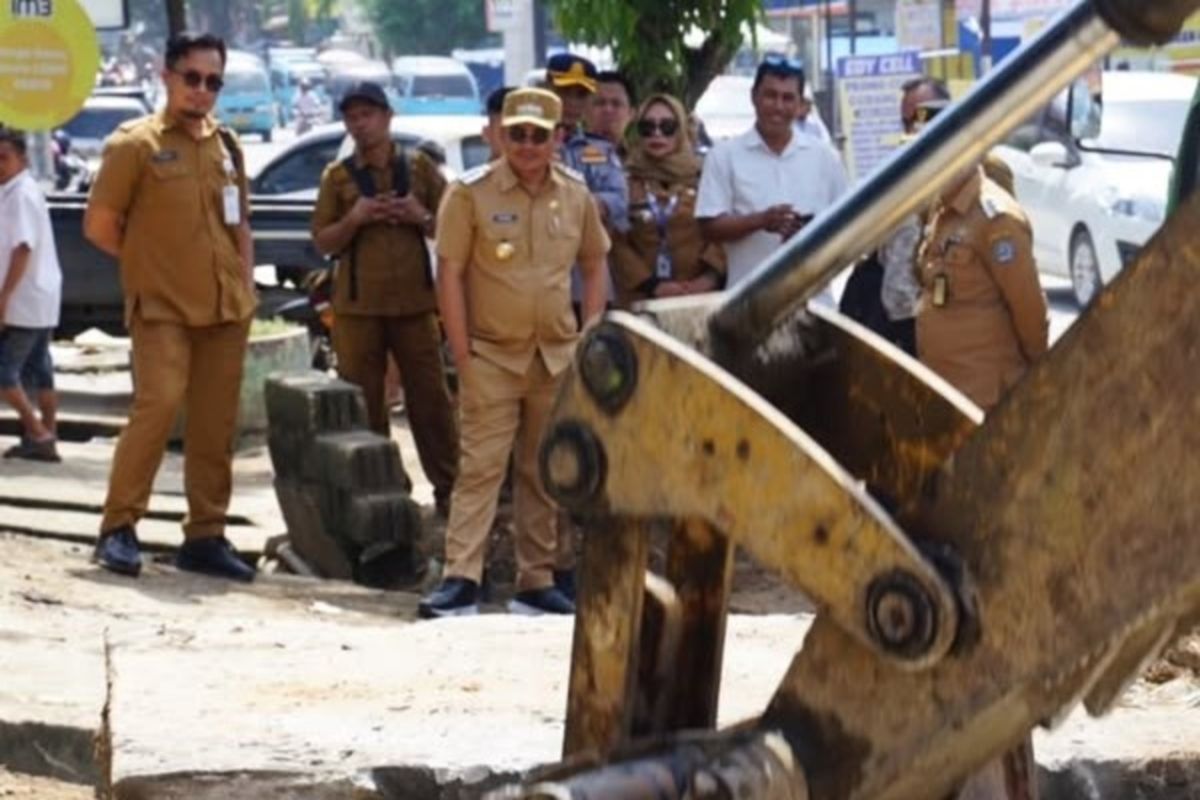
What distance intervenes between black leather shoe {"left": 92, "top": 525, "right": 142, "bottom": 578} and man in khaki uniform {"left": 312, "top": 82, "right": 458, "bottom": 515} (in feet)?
6.29

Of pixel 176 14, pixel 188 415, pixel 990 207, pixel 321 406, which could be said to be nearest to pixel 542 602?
pixel 188 415

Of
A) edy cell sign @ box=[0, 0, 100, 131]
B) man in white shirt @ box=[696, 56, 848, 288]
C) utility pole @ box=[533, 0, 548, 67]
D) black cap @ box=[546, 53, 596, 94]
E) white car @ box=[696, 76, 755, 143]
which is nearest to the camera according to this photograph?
man in white shirt @ box=[696, 56, 848, 288]

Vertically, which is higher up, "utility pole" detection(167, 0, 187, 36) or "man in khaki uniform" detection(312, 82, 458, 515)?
"utility pole" detection(167, 0, 187, 36)

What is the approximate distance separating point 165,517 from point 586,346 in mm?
8634

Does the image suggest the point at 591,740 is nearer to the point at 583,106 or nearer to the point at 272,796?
the point at 272,796

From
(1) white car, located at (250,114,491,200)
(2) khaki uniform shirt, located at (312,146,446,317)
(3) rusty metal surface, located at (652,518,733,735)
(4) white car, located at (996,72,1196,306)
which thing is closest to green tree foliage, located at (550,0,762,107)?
(2) khaki uniform shirt, located at (312,146,446,317)

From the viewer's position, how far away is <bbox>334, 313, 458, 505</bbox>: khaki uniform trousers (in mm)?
12008

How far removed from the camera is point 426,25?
7775 centimetres

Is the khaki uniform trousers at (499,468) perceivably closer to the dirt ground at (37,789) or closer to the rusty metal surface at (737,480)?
the dirt ground at (37,789)

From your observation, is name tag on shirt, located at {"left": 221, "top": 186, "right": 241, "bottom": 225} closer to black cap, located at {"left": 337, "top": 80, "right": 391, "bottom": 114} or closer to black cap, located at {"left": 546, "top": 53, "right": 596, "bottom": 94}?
black cap, located at {"left": 337, "top": 80, "right": 391, "bottom": 114}

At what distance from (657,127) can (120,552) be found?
268 centimetres

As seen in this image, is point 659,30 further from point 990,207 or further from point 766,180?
point 990,207

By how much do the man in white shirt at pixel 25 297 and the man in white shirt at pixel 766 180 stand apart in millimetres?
4089

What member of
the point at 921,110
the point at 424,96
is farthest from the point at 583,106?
the point at 424,96
